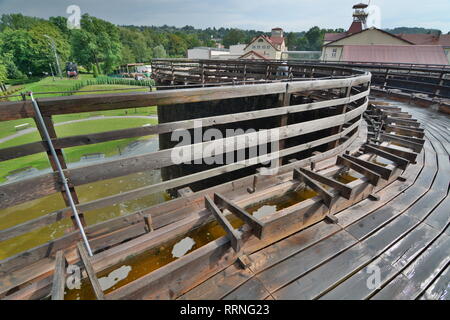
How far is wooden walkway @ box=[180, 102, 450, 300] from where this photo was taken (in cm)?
170

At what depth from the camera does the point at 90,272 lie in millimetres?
1520

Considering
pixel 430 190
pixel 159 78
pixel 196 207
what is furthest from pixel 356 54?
pixel 196 207

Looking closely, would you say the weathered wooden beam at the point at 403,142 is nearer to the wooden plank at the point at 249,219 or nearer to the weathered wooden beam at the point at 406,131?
the weathered wooden beam at the point at 406,131

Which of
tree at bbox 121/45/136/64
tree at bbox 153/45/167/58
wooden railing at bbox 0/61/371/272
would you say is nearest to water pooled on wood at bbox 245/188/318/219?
wooden railing at bbox 0/61/371/272

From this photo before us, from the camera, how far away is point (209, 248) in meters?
1.80

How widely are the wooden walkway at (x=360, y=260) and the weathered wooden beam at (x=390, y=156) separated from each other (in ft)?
1.58

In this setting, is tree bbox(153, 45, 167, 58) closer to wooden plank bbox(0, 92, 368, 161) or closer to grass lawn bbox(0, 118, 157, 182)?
grass lawn bbox(0, 118, 157, 182)

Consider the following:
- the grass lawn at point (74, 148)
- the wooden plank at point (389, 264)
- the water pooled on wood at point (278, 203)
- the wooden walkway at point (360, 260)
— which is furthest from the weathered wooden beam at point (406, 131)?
the grass lawn at point (74, 148)

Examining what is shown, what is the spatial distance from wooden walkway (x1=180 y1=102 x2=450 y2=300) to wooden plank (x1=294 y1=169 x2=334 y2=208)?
268 mm

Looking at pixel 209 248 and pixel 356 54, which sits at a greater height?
pixel 356 54

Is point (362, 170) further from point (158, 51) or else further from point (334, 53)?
point (158, 51)

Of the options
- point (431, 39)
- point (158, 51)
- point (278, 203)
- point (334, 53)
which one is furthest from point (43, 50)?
point (431, 39)
